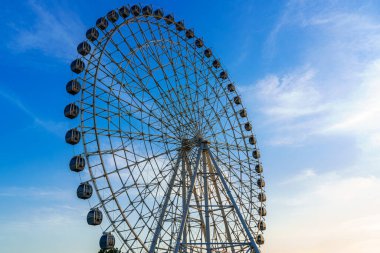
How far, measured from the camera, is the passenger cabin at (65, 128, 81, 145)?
805 inches

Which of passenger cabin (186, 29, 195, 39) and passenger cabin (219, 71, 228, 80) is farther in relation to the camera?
passenger cabin (219, 71, 228, 80)

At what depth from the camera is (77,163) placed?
20.4 metres

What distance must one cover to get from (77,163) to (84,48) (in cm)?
622

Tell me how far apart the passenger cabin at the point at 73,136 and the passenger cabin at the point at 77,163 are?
0.78 meters

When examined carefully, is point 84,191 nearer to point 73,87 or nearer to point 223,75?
point 73,87

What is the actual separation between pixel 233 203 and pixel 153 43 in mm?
10908

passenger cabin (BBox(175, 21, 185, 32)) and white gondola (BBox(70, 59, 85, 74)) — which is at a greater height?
passenger cabin (BBox(175, 21, 185, 32))

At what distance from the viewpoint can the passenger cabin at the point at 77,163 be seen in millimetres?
20419

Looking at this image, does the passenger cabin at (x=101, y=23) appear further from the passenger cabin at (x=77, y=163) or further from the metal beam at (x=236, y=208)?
the metal beam at (x=236, y=208)

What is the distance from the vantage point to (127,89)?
23234mm

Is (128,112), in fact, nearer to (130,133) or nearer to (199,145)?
(130,133)

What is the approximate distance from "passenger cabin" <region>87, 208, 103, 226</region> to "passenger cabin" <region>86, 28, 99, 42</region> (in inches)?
366

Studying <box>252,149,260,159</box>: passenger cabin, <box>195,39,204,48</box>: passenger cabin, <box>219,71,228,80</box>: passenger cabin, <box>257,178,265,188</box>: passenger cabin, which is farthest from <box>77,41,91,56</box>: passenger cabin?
<box>257,178,265,188</box>: passenger cabin

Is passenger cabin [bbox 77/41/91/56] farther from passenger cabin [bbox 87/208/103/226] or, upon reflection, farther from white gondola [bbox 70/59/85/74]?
passenger cabin [bbox 87/208/103/226]
